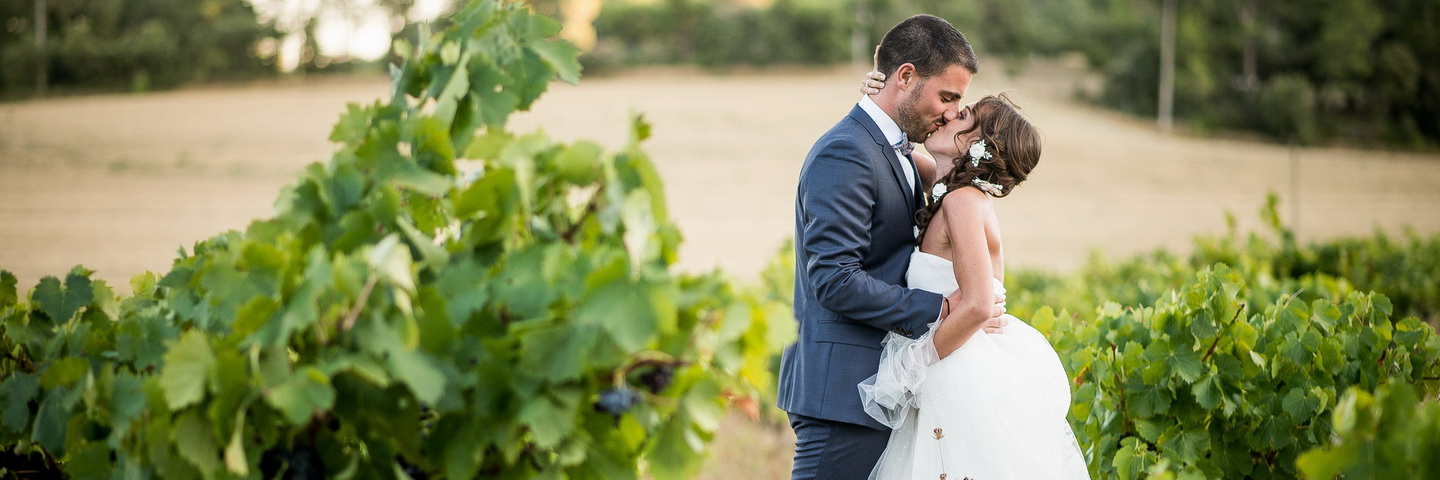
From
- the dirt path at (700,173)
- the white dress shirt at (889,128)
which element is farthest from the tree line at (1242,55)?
the white dress shirt at (889,128)

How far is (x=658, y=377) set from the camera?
1.51m

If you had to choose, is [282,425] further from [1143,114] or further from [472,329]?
[1143,114]

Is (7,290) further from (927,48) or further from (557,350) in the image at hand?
(927,48)

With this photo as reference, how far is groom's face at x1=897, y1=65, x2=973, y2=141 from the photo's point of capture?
312 cm

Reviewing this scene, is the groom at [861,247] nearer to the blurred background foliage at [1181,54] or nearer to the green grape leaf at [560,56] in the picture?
the green grape leaf at [560,56]

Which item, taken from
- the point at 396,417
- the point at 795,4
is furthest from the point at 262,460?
the point at 795,4

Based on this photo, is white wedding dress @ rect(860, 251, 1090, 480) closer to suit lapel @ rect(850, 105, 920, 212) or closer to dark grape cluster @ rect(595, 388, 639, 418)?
suit lapel @ rect(850, 105, 920, 212)

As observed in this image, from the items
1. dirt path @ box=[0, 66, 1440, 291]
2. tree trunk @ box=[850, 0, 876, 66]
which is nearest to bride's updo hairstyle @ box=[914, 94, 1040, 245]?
dirt path @ box=[0, 66, 1440, 291]

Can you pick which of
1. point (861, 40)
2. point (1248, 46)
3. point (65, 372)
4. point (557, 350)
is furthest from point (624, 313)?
point (861, 40)

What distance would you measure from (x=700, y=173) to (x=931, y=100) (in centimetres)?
2934

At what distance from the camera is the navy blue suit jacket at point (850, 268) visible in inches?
111

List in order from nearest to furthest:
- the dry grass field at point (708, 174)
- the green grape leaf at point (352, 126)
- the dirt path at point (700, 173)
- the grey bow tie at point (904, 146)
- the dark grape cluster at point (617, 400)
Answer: the dark grape cluster at point (617, 400) → the green grape leaf at point (352, 126) → the grey bow tie at point (904, 146) → the dry grass field at point (708, 174) → the dirt path at point (700, 173)

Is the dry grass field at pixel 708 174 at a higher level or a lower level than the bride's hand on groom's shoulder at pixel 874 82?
lower

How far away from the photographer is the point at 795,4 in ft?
197
